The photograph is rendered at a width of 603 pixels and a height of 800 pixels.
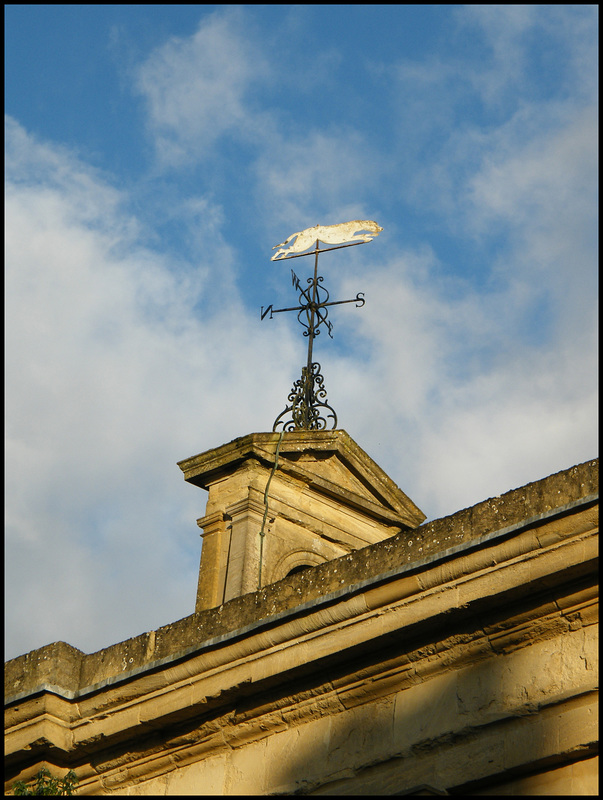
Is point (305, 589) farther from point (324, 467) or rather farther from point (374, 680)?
point (324, 467)

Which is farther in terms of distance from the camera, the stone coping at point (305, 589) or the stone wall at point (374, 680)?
the stone coping at point (305, 589)

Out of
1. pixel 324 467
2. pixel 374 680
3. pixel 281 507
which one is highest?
pixel 324 467

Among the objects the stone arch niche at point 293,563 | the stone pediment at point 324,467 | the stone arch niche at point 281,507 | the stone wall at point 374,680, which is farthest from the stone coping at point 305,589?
the stone pediment at point 324,467

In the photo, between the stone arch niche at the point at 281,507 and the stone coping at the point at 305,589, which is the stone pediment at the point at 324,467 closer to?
the stone arch niche at the point at 281,507

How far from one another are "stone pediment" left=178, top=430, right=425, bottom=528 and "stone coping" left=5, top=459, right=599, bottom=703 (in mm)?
3785

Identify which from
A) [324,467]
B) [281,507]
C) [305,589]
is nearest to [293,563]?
[281,507]

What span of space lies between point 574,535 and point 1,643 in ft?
9.94

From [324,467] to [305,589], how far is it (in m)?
5.01

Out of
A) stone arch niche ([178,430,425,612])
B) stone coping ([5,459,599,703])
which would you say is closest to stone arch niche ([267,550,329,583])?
stone arch niche ([178,430,425,612])

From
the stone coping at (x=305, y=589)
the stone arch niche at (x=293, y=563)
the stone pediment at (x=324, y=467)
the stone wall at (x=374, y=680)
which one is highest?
the stone pediment at (x=324, y=467)

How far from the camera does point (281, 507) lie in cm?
1143

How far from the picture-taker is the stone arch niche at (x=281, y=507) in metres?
11.1

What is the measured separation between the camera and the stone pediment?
1145cm

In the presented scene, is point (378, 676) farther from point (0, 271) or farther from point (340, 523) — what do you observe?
point (340, 523)
